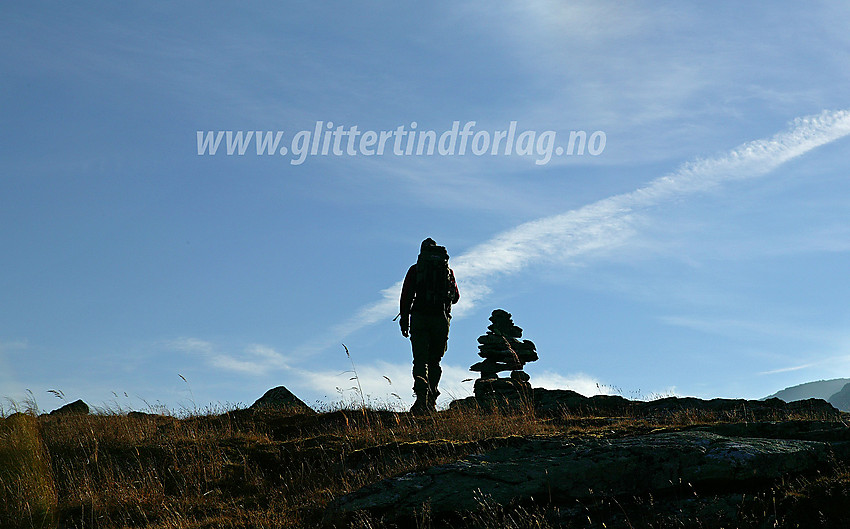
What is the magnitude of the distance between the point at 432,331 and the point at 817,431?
8.43 m

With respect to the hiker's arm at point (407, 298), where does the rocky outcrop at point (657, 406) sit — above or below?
below

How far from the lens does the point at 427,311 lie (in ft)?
47.3

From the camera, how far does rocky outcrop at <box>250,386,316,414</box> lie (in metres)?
15.5

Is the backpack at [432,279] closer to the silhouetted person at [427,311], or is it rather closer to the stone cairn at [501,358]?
the silhouetted person at [427,311]

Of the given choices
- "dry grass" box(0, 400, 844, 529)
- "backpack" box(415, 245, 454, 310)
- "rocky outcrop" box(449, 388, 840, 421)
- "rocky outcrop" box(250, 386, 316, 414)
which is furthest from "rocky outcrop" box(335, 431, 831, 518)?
"rocky outcrop" box(250, 386, 316, 414)

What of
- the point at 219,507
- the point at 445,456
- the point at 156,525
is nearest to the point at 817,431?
the point at 445,456

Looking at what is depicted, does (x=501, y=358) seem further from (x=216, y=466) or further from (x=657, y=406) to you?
(x=216, y=466)

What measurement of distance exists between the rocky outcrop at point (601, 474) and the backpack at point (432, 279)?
8.11m

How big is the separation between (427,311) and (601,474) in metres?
8.85

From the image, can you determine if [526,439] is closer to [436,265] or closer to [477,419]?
[477,419]

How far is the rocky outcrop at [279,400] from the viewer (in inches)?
612

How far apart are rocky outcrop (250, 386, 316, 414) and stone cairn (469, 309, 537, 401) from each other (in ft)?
14.7

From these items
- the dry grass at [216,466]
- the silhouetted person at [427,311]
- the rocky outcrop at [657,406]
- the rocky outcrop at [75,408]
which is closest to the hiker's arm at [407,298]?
the silhouetted person at [427,311]

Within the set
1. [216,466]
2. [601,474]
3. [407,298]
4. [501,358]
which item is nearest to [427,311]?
[407,298]
